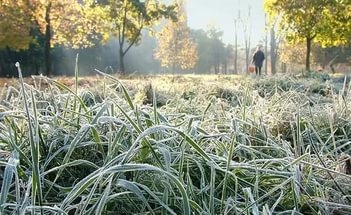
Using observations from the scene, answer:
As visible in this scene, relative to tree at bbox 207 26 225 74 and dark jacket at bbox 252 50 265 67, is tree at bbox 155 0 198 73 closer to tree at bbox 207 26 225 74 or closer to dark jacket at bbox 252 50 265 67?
tree at bbox 207 26 225 74

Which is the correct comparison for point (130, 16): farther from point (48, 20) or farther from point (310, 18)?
point (310, 18)

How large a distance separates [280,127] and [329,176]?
0.71 metres

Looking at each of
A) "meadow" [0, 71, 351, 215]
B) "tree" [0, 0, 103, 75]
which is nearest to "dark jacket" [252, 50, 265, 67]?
"tree" [0, 0, 103, 75]

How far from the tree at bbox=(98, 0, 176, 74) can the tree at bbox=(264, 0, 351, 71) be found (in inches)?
248

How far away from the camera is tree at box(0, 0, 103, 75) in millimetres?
14625

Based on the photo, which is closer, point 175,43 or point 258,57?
point 258,57

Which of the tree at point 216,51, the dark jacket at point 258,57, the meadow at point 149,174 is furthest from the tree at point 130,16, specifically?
the tree at point 216,51

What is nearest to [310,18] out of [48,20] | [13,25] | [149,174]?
[48,20]

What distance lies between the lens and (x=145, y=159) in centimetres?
88

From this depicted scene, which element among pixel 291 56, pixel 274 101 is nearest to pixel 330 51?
pixel 291 56

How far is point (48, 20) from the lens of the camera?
17.2m

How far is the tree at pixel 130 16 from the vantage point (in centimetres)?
2120

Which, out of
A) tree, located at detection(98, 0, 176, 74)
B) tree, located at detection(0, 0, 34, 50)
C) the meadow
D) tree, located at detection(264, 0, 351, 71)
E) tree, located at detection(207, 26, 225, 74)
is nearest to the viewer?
the meadow

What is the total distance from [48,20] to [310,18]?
33.5 feet
